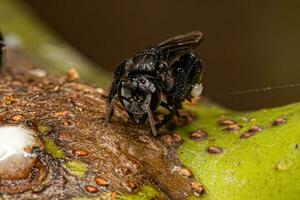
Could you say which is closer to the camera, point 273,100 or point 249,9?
point 273,100

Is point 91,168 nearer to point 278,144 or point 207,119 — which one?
point 278,144

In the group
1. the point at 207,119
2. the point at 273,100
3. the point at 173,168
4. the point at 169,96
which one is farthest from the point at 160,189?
the point at 273,100

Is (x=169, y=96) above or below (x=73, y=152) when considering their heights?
above

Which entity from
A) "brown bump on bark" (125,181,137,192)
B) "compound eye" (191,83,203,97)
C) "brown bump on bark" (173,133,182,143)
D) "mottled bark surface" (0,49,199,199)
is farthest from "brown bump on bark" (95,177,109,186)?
"compound eye" (191,83,203,97)

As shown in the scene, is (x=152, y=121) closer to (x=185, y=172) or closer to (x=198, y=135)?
(x=185, y=172)

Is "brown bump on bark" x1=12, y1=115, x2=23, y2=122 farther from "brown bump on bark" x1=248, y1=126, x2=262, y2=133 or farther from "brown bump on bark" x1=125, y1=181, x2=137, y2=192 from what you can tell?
"brown bump on bark" x1=248, y1=126, x2=262, y2=133

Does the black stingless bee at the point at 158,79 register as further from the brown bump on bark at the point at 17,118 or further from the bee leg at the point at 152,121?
the brown bump on bark at the point at 17,118

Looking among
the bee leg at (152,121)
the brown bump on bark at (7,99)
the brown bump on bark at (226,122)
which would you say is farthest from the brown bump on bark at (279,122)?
the brown bump on bark at (7,99)
